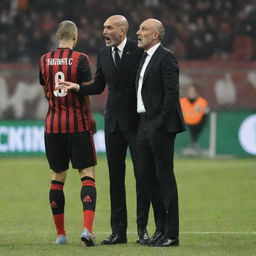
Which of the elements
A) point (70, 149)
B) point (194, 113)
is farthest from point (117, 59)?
point (194, 113)

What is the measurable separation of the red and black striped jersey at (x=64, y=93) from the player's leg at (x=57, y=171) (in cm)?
9

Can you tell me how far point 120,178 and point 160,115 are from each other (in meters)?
0.86

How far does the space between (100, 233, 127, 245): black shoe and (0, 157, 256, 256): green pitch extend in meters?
0.09

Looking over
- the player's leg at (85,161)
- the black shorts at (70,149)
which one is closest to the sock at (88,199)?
the player's leg at (85,161)

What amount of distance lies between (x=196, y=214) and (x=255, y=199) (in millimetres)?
1783

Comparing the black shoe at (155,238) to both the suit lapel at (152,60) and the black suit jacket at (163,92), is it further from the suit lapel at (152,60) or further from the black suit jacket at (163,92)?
the suit lapel at (152,60)

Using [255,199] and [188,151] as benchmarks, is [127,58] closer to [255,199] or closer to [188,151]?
[255,199]

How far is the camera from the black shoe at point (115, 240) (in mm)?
8070

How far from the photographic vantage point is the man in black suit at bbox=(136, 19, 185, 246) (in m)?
7.63

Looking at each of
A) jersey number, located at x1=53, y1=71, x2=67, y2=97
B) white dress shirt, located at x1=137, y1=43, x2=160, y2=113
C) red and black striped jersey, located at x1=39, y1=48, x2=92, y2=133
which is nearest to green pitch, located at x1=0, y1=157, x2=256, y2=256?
red and black striped jersey, located at x1=39, y1=48, x2=92, y2=133

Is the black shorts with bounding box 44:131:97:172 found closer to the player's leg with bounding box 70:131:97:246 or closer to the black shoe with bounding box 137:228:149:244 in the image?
the player's leg with bounding box 70:131:97:246

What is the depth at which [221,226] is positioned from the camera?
9352mm

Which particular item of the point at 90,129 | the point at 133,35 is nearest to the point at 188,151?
the point at 133,35

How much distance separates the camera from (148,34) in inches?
306
